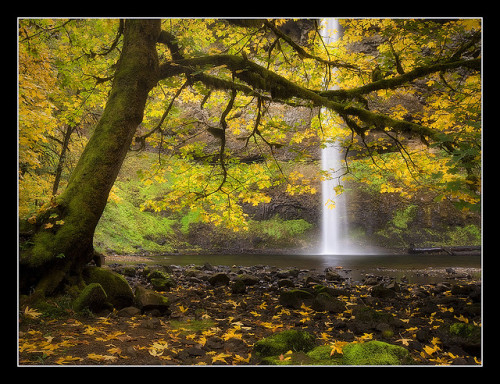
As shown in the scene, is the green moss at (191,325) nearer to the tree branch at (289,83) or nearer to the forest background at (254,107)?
the forest background at (254,107)

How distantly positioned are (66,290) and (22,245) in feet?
2.86

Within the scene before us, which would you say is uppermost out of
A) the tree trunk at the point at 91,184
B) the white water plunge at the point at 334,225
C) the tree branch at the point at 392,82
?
the tree branch at the point at 392,82

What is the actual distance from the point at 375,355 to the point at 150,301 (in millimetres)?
3137

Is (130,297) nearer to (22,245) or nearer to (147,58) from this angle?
(22,245)

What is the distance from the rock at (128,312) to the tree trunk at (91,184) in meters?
0.90

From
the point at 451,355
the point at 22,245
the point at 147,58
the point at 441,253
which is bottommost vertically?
the point at 441,253

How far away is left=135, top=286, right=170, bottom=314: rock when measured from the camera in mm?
4566


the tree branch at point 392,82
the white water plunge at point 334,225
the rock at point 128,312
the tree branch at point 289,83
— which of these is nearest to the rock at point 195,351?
the rock at point 128,312

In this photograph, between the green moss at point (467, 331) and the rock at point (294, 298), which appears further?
the rock at point (294, 298)

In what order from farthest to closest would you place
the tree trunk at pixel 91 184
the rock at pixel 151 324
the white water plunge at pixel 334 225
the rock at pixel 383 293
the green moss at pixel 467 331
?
1. the white water plunge at pixel 334 225
2. the rock at pixel 383 293
3. the tree trunk at pixel 91 184
4. the rock at pixel 151 324
5. the green moss at pixel 467 331

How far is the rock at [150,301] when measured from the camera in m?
4.57

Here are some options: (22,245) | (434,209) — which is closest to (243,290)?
(22,245)

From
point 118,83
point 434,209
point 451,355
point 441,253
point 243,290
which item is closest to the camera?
point 451,355

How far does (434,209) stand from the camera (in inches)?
969
